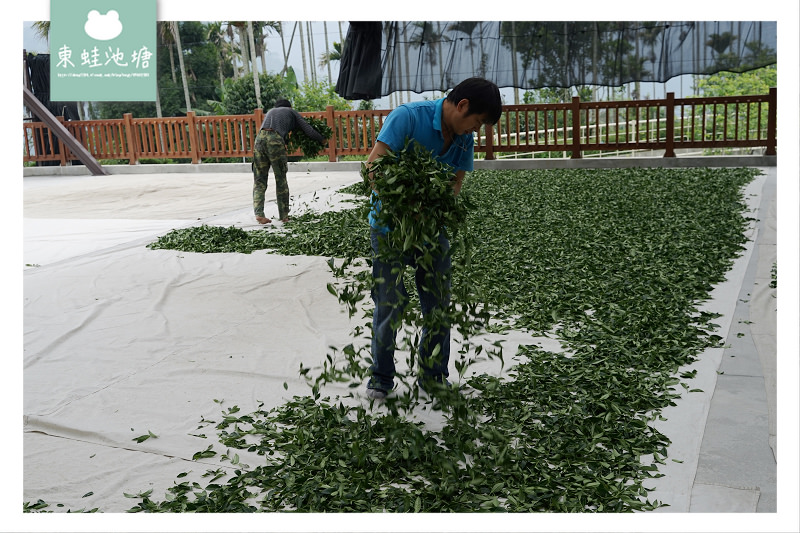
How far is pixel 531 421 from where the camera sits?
107 inches

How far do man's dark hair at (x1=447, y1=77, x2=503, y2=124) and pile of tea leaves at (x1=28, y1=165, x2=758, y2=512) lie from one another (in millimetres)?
387

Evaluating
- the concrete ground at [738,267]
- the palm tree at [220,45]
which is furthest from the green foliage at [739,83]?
the palm tree at [220,45]

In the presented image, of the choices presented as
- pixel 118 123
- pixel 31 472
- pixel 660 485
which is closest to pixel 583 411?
pixel 660 485

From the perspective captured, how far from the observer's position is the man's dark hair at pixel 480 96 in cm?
248

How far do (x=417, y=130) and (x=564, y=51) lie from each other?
9347 mm

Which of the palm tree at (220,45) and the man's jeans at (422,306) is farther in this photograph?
the palm tree at (220,45)

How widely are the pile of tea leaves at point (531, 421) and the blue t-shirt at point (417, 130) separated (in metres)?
0.25

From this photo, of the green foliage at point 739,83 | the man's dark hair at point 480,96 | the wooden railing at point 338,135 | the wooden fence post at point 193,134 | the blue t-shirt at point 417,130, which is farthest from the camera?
the green foliage at point 739,83

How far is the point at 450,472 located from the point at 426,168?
Result: 1.08 meters

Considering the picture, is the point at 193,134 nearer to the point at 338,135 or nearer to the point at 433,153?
the point at 338,135

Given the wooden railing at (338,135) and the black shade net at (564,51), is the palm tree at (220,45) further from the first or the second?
the black shade net at (564,51)

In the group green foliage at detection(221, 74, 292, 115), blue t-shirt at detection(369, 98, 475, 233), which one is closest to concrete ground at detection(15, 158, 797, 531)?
blue t-shirt at detection(369, 98, 475, 233)

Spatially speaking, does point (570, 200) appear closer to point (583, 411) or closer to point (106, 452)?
point (583, 411)

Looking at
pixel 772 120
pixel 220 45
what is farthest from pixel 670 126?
pixel 220 45
